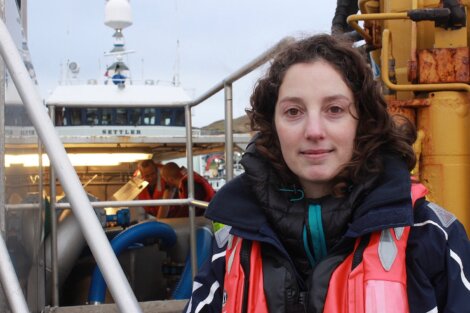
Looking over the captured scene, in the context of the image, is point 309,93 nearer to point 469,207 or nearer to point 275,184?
point 275,184

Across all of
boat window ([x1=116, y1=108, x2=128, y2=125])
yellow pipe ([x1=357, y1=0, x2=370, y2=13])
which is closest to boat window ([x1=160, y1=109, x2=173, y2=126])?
boat window ([x1=116, y1=108, x2=128, y2=125])

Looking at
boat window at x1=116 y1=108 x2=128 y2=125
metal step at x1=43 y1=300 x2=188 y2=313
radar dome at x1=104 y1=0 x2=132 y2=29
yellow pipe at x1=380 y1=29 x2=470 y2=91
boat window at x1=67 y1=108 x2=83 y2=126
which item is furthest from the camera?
radar dome at x1=104 y1=0 x2=132 y2=29

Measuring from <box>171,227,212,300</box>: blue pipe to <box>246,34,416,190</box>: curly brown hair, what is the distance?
3795 mm

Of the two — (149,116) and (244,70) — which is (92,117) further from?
(244,70)

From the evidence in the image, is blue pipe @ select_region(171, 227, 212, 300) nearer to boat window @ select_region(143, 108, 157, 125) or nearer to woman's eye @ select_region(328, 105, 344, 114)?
woman's eye @ select_region(328, 105, 344, 114)

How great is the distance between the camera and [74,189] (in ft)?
4.62

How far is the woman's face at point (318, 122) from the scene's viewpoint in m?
1.45

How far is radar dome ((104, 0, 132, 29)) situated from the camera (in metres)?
11.9

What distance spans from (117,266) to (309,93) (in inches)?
22.9

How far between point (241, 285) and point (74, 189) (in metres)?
0.44

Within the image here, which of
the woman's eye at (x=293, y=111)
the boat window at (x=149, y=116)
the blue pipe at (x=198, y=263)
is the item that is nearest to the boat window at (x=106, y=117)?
the boat window at (x=149, y=116)

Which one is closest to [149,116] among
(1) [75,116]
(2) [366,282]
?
(1) [75,116]

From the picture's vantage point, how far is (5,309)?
1923 millimetres

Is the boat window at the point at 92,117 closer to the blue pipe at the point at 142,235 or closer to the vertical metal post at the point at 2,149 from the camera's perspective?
the blue pipe at the point at 142,235
